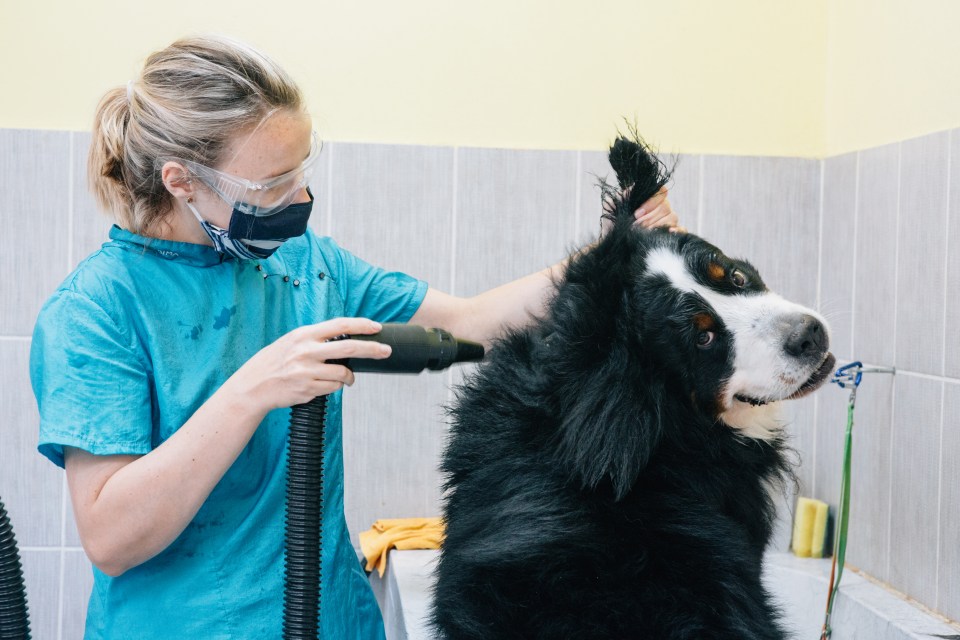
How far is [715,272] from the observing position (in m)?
1.18

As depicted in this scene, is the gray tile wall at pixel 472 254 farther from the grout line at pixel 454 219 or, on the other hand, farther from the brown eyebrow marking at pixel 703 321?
the brown eyebrow marking at pixel 703 321

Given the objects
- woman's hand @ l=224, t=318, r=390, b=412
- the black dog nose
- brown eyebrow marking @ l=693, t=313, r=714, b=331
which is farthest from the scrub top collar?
the black dog nose

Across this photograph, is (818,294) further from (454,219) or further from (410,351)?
(410,351)

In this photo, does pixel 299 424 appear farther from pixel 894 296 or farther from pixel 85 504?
pixel 894 296

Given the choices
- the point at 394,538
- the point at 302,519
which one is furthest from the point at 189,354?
the point at 394,538

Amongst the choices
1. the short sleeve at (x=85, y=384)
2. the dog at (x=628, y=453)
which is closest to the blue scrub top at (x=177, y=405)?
the short sleeve at (x=85, y=384)

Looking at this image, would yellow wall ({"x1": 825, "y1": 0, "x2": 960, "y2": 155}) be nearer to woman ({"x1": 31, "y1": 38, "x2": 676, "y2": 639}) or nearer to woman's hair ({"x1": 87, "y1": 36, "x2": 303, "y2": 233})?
woman ({"x1": 31, "y1": 38, "x2": 676, "y2": 639})

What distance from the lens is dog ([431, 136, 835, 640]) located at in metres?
1.01

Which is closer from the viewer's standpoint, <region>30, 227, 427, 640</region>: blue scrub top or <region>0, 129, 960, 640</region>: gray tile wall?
<region>30, 227, 427, 640</region>: blue scrub top

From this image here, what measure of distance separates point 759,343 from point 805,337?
57mm

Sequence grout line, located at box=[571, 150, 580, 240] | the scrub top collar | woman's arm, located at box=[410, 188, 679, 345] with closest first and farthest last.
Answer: the scrub top collar < woman's arm, located at box=[410, 188, 679, 345] < grout line, located at box=[571, 150, 580, 240]

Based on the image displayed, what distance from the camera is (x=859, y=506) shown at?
2.03 metres

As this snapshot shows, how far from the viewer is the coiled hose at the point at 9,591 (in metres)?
0.98

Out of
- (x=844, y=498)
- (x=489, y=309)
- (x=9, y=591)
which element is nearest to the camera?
(x=9, y=591)
